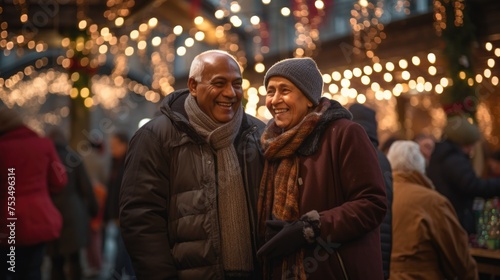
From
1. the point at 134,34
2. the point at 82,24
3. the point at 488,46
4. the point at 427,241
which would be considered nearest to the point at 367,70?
the point at 488,46

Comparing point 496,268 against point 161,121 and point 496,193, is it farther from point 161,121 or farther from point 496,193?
point 161,121

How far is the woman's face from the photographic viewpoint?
2855 millimetres

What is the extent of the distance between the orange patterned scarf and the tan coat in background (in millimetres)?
1470

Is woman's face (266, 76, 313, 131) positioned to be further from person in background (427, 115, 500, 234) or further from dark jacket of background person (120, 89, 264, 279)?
person in background (427, 115, 500, 234)

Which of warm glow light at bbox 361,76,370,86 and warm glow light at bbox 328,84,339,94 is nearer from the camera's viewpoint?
warm glow light at bbox 361,76,370,86

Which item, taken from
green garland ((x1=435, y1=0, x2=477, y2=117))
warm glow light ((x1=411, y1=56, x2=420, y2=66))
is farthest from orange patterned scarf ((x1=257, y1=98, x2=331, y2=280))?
warm glow light ((x1=411, y1=56, x2=420, y2=66))

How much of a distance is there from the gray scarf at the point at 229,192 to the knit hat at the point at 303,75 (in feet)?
1.31

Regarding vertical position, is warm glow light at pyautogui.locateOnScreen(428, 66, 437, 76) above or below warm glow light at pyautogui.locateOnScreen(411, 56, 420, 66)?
below

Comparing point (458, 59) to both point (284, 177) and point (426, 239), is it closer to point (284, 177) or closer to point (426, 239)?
point (426, 239)

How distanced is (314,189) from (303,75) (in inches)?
24.2

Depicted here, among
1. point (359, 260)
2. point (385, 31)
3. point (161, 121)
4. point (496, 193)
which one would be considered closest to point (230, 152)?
point (161, 121)

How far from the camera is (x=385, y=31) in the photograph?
9555 mm

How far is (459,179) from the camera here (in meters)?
5.14

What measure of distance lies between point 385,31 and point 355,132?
289 inches
